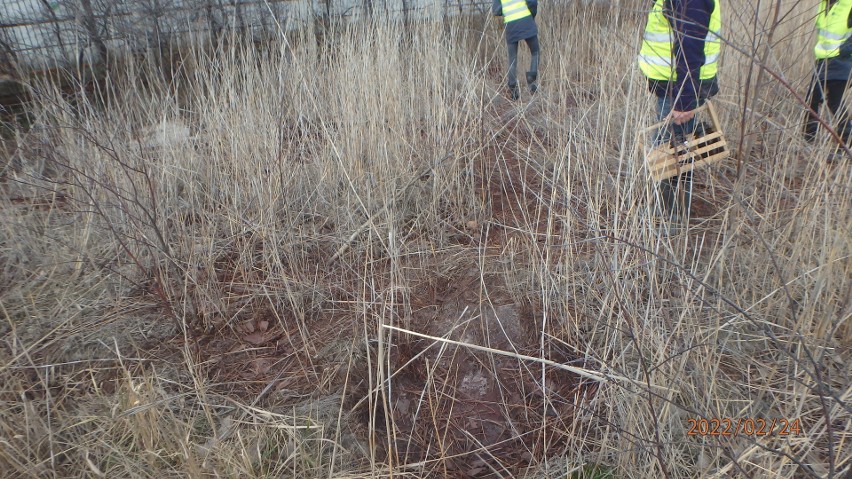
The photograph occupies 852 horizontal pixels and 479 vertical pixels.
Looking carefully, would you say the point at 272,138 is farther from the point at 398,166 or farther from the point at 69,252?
the point at 69,252

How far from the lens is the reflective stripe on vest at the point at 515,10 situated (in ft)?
17.4

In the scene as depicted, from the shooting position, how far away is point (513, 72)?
532cm

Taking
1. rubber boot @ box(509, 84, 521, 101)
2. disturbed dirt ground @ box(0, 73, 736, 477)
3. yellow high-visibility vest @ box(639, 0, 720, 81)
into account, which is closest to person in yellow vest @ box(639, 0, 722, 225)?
yellow high-visibility vest @ box(639, 0, 720, 81)

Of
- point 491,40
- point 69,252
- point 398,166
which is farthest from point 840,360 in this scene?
point 491,40

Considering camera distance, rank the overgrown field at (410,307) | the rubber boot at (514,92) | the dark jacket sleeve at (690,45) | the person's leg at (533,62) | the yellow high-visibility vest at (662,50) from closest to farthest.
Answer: the overgrown field at (410,307)
the dark jacket sleeve at (690,45)
the yellow high-visibility vest at (662,50)
the rubber boot at (514,92)
the person's leg at (533,62)

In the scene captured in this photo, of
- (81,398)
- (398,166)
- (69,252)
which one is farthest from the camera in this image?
(398,166)

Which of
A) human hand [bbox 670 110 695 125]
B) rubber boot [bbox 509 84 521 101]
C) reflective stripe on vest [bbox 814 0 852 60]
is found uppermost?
reflective stripe on vest [bbox 814 0 852 60]

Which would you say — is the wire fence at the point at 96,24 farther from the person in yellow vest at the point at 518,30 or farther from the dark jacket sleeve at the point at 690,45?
the dark jacket sleeve at the point at 690,45

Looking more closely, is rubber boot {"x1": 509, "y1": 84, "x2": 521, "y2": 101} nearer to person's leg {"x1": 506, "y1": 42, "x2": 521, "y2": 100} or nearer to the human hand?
person's leg {"x1": 506, "y1": 42, "x2": 521, "y2": 100}

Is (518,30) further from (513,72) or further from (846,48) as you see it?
(846,48)

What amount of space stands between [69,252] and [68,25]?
2684 millimetres

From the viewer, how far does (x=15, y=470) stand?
2.04 meters

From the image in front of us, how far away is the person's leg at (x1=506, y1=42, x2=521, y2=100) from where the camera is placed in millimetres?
5128

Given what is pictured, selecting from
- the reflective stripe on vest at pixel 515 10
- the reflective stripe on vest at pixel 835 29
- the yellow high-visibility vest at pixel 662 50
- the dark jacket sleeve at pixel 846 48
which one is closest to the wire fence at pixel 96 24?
the reflective stripe on vest at pixel 515 10
